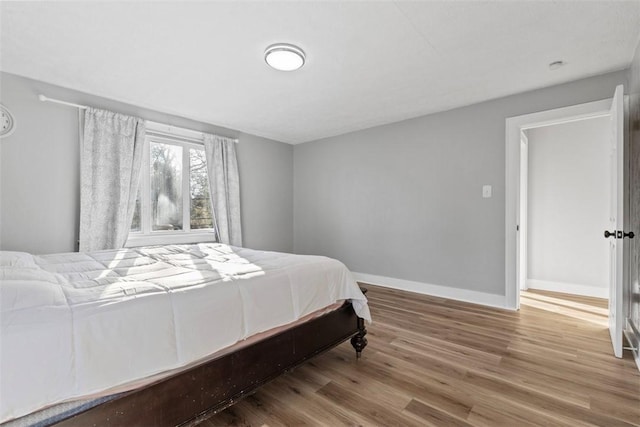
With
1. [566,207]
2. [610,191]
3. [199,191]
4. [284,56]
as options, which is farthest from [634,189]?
[199,191]

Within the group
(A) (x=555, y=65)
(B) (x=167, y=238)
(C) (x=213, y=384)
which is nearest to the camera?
(C) (x=213, y=384)

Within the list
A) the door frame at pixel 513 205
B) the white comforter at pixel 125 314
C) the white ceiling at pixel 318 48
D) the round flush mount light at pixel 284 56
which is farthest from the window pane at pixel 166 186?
the door frame at pixel 513 205

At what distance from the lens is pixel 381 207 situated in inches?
168

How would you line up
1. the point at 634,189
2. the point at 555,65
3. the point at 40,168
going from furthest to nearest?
the point at 40,168
the point at 555,65
the point at 634,189

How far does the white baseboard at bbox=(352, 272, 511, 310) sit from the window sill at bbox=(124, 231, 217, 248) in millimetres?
2321

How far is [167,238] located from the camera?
12.0ft

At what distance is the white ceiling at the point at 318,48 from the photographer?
183 centimetres

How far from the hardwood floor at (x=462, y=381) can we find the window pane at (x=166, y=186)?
105 inches

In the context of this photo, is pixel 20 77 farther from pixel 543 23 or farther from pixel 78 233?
pixel 543 23

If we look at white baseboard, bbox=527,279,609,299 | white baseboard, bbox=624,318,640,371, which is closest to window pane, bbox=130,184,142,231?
white baseboard, bbox=624,318,640,371

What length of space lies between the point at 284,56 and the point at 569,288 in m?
4.53

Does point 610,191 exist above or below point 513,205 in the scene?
above

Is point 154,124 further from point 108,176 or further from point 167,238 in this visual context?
point 167,238

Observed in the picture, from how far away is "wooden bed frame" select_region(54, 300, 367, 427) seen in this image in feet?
3.60
